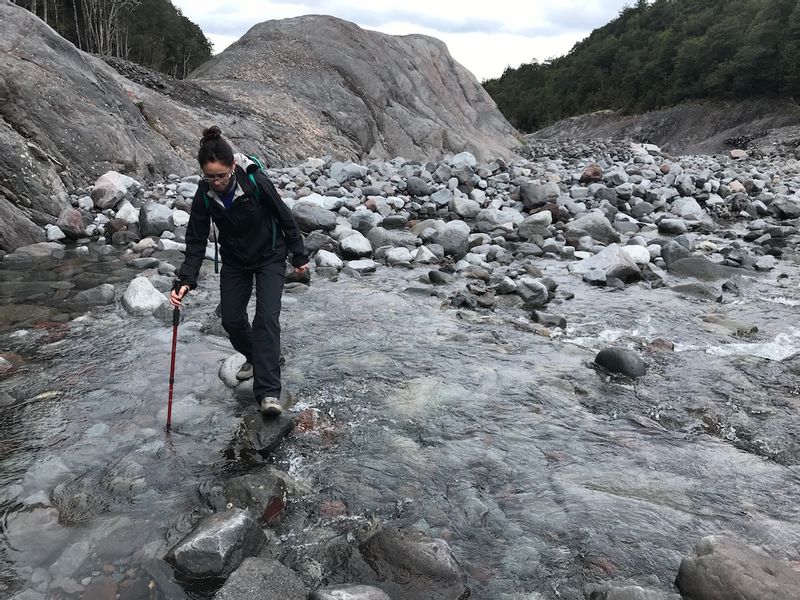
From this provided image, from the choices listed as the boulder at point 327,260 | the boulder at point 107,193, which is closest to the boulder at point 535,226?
the boulder at point 327,260

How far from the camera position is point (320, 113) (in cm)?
2644

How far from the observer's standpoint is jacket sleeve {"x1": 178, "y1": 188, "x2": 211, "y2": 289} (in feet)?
16.0

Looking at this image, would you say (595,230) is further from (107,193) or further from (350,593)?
(350,593)

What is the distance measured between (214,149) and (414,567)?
3.28 metres

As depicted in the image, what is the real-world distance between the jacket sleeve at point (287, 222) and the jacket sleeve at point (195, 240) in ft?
1.86

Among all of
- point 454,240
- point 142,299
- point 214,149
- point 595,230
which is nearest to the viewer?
point 214,149

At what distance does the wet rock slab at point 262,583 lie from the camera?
119 inches

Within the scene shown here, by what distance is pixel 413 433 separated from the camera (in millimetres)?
5113

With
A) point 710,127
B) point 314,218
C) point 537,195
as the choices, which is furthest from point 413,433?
point 710,127

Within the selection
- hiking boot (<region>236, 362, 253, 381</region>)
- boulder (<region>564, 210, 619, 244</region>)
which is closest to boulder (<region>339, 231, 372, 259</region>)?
boulder (<region>564, 210, 619, 244</region>)

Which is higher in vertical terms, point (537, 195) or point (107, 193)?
point (537, 195)

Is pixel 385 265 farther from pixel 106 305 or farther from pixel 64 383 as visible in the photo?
pixel 64 383

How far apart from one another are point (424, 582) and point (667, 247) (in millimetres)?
10320

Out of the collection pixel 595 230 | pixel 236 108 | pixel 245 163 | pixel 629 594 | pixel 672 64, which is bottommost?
pixel 629 594
